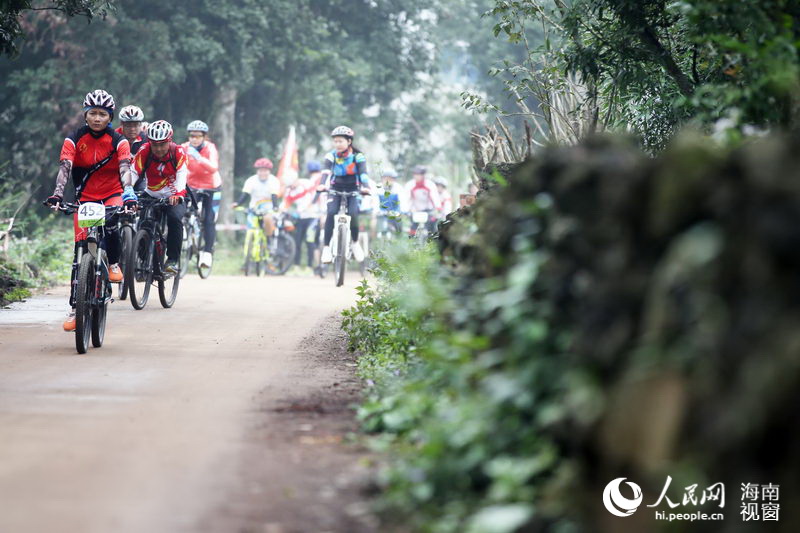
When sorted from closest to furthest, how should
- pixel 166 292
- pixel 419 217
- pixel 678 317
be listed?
pixel 678 317, pixel 166 292, pixel 419 217

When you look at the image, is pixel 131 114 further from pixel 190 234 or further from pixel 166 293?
pixel 190 234

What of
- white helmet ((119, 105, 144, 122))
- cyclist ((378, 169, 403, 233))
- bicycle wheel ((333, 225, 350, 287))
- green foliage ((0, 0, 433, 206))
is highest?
green foliage ((0, 0, 433, 206))

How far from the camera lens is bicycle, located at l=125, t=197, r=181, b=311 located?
13.9 metres

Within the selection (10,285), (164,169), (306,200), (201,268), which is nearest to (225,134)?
(306,200)

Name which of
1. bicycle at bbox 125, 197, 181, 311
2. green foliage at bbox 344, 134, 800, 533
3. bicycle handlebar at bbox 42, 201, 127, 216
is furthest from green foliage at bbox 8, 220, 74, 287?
green foliage at bbox 344, 134, 800, 533

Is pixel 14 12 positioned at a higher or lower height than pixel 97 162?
higher

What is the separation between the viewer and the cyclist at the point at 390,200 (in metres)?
13.6

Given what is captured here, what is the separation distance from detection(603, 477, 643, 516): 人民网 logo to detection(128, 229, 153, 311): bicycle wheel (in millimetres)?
10344

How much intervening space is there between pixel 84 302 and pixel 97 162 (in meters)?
1.94

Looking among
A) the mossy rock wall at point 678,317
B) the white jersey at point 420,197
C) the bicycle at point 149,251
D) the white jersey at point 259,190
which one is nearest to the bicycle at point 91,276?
the bicycle at point 149,251

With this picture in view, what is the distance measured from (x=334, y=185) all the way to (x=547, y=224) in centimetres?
1505

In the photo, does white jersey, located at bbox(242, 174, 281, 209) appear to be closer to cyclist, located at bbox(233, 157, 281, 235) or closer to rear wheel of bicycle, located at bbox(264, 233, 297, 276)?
cyclist, located at bbox(233, 157, 281, 235)

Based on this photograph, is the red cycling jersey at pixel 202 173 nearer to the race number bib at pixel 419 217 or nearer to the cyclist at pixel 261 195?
the cyclist at pixel 261 195

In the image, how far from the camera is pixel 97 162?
37.6 ft
